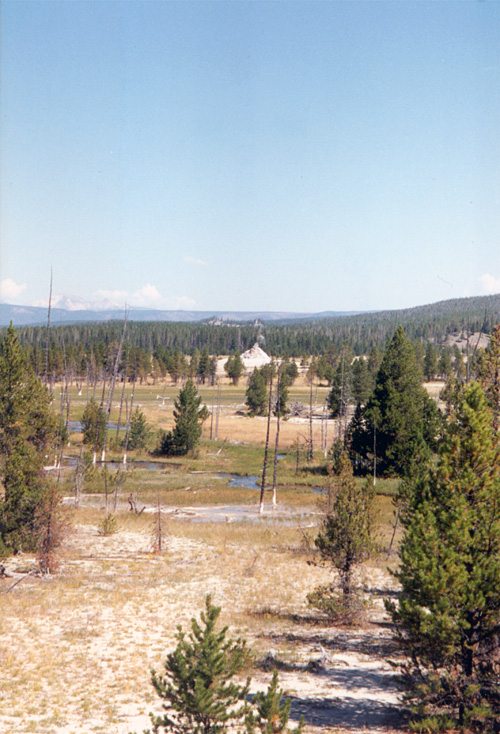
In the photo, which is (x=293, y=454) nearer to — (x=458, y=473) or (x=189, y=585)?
(x=189, y=585)

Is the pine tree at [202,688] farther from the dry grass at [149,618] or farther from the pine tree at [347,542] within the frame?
the pine tree at [347,542]

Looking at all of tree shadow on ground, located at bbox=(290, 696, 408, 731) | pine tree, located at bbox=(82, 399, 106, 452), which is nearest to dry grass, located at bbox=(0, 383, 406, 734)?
tree shadow on ground, located at bbox=(290, 696, 408, 731)

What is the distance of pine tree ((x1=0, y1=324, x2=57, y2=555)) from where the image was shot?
99.0 ft

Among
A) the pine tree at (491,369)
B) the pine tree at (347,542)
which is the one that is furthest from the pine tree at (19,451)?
the pine tree at (491,369)

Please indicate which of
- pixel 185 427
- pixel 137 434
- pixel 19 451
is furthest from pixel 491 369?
pixel 137 434

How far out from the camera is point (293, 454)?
78250mm

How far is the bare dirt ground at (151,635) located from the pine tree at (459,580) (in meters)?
1.92

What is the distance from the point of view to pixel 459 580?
1440cm

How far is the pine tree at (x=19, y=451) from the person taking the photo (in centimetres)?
3017

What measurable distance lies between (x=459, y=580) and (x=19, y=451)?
23.2m

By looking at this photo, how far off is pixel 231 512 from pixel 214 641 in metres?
37.9

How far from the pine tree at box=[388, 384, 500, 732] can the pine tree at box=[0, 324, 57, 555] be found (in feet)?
66.4

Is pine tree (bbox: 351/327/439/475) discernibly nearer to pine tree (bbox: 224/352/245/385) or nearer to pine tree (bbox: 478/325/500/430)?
pine tree (bbox: 478/325/500/430)

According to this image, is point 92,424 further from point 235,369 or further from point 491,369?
point 235,369
